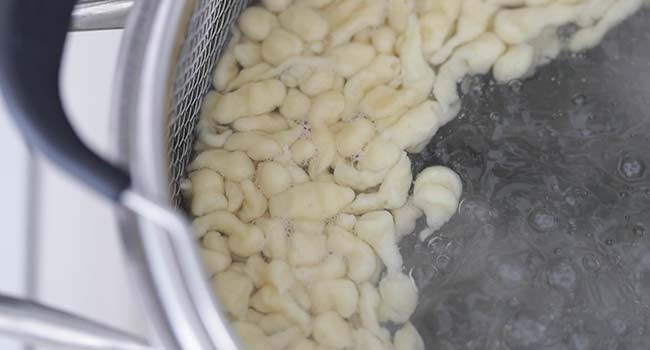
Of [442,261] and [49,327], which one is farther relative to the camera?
[442,261]

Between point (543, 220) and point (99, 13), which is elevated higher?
point (99, 13)

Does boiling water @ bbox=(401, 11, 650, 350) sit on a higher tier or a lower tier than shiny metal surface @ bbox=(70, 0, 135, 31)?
lower

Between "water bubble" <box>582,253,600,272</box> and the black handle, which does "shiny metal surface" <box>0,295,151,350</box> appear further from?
"water bubble" <box>582,253,600,272</box>

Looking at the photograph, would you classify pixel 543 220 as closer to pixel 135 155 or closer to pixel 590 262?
pixel 590 262

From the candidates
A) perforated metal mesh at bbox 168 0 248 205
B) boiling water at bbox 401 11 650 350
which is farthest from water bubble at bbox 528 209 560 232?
perforated metal mesh at bbox 168 0 248 205

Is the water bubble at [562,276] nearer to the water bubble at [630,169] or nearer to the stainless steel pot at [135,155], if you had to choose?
the water bubble at [630,169]

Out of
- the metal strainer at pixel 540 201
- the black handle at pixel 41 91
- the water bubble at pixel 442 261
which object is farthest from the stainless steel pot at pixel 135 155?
the water bubble at pixel 442 261

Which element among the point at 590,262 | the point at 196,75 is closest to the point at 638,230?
the point at 590,262
